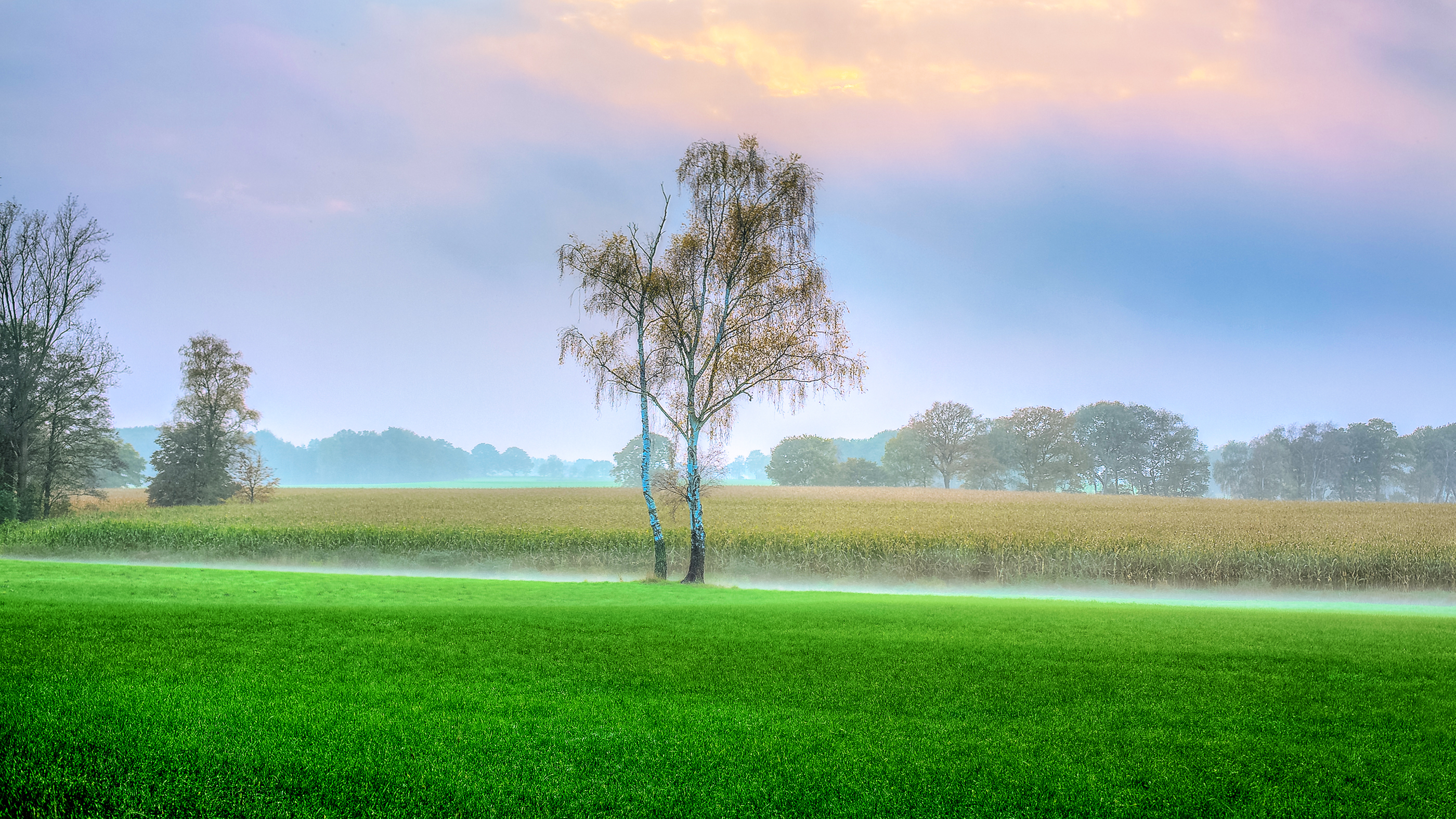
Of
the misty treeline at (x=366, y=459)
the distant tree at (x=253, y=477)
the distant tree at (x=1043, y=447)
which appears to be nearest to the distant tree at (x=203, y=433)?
the distant tree at (x=253, y=477)

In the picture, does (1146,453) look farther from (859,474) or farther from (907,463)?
(859,474)

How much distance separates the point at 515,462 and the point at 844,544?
172011mm

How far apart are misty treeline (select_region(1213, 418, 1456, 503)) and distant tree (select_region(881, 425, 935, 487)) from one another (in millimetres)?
46038

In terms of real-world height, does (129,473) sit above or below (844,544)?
above

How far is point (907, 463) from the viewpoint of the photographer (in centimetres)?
8844

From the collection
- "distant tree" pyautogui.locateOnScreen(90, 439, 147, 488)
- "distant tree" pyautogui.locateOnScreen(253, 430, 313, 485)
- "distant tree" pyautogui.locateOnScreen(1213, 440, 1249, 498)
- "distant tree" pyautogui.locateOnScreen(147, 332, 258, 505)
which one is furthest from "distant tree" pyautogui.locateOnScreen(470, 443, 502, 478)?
"distant tree" pyautogui.locateOnScreen(1213, 440, 1249, 498)

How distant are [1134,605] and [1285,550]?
41.8ft

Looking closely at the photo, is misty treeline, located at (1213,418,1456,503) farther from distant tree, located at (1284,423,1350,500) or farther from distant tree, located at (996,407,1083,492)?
distant tree, located at (996,407,1083,492)

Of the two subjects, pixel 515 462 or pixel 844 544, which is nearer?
pixel 844 544

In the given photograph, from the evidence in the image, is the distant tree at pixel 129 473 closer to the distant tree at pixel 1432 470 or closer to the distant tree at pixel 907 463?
the distant tree at pixel 907 463

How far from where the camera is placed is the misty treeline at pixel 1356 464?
86250 mm

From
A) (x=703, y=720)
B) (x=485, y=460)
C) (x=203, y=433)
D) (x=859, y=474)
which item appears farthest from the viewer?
(x=485, y=460)

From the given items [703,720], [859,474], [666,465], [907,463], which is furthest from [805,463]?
[703,720]

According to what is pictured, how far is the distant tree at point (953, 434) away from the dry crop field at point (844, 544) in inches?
1647
